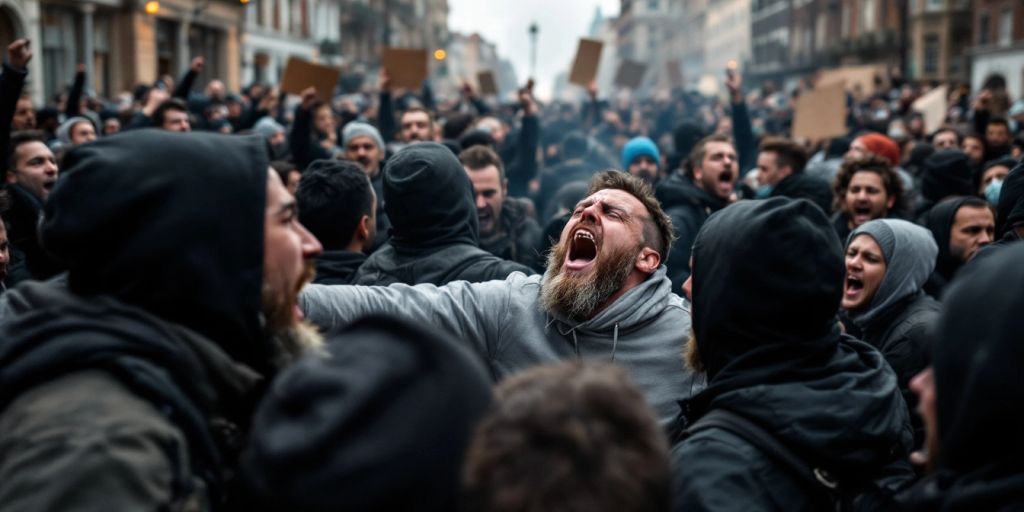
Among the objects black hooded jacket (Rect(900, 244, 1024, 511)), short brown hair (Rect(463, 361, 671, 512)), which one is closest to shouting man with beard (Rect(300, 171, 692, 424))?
black hooded jacket (Rect(900, 244, 1024, 511))

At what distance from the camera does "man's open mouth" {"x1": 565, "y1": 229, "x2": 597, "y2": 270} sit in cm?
383

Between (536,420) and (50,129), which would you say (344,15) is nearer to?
(50,129)

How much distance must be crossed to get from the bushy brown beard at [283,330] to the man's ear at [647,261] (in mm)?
1673

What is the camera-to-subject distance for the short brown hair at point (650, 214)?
3.80 meters

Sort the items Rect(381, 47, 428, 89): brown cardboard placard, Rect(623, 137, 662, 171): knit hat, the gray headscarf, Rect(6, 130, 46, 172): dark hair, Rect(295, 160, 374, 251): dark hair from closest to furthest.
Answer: the gray headscarf < Rect(295, 160, 374, 251): dark hair < Rect(6, 130, 46, 172): dark hair < Rect(623, 137, 662, 171): knit hat < Rect(381, 47, 428, 89): brown cardboard placard

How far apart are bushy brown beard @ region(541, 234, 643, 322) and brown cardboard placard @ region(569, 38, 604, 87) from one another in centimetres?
1005

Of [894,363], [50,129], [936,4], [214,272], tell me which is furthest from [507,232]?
[936,4]

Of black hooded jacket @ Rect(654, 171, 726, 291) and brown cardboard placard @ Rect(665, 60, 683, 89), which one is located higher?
brown cardboard placard @ Rect(665, 60, 683, 89)

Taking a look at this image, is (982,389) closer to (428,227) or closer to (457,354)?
(457,354)

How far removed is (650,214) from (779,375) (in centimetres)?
141

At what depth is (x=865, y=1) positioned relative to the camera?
5700cm

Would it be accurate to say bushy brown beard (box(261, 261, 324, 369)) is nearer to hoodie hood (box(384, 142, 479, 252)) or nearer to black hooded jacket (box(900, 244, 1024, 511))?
black hooded jacket (box(900, 244, 1024, 511))

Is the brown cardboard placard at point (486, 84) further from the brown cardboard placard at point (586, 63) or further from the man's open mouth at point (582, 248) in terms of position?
the man's open mouth at point (582, 248)

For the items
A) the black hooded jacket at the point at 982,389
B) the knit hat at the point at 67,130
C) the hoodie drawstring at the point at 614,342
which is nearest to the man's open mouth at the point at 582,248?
the hoodie drawstring at the point at 614,342
